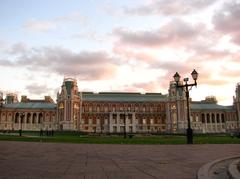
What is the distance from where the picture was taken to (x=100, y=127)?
144250 mm

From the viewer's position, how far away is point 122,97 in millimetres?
153625

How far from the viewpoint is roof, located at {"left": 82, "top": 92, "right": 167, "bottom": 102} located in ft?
491

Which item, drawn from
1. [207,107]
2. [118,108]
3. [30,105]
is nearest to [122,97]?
[118,108]

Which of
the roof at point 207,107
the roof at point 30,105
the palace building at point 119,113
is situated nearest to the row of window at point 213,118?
the palace building at point 119,113

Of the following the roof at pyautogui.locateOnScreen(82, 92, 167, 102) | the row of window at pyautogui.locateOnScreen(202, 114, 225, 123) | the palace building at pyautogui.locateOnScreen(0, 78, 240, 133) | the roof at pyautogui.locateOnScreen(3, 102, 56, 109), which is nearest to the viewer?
the palace building at pyautogui.locateOnScreen(0, 78, 240, 133)

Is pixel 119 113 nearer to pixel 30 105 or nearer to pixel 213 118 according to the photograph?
pixel 30 105

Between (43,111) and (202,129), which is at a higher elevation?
(43,111)

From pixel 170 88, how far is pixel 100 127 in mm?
38878

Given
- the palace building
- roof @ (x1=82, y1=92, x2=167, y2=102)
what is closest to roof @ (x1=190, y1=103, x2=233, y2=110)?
the palace building

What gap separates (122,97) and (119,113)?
11.7 metres

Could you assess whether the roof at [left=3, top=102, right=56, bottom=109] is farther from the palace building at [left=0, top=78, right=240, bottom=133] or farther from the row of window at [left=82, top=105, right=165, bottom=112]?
the row of window at [left=82, top=105, right=165, bottom=112]

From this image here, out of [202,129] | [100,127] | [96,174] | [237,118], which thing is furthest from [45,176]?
[237,118]

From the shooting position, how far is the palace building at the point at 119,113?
13988cm

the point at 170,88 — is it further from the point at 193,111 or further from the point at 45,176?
the point at 45,176
